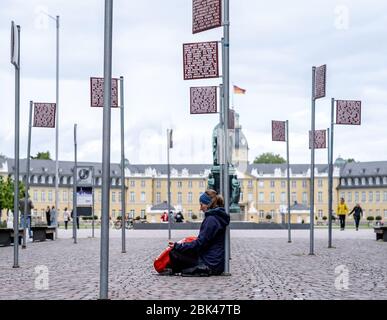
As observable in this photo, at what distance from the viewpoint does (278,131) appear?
91.4 feet

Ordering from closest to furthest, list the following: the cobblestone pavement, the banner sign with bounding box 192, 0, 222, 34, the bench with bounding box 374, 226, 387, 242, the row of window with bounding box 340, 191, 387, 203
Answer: the cobblestone pavement → the banner sign with bounding box 192, 0, 222, 34 → the bench with bounding box 374, 226, 387, 242 → the row of window with bounding box 340, 191, 387, 203

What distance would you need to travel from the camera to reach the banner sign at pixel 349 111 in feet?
70.1

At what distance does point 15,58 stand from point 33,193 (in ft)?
492

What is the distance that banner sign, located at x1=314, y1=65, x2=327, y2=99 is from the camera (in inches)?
819

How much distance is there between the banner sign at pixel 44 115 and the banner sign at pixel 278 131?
7.68m

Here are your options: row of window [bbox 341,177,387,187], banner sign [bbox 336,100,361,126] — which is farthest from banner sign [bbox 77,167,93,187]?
row of window [bbox 341,177,387,187]

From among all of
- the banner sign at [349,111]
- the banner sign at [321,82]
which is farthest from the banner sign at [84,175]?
the banner sign at [349,111]

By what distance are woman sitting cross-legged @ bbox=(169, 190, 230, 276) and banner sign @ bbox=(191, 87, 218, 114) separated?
3.85 meters

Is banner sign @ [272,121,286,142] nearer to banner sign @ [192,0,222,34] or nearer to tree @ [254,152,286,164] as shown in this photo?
banner sign @ [192,0,222,34]

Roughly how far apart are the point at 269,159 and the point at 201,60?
16675cm

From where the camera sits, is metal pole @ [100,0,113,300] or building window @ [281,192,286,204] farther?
building window @ [281,192,286,204]

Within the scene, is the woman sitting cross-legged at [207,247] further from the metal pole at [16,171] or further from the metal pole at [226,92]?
the metal pole at [16,171]

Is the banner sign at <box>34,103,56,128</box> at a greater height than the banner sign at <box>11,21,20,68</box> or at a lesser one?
lesser

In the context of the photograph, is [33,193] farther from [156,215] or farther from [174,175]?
[156,215]
